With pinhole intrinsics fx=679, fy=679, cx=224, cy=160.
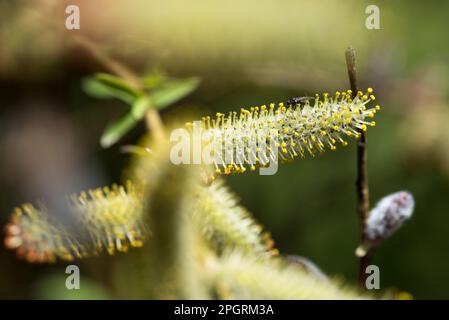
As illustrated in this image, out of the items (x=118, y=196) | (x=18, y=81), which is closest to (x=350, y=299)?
(x=118, y=196)

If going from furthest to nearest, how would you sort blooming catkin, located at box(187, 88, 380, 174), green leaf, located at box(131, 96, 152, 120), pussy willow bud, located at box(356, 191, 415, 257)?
green leaf, located at box(131, 96, 152, 120) → pussy willow bud, located at box(356, 191, 415, 257) → blooming catkin, located at box(187, 88, 380, 174)

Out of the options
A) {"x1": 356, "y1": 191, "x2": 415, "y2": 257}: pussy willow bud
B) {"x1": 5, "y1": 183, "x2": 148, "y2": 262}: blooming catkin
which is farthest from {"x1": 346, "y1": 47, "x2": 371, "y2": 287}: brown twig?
{"x1": 5, "y1": 183, "x2": 148, "y2": 262}: blooming catkin

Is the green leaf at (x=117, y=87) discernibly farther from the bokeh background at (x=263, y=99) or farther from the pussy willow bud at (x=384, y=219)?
the pussy willow bud at (x=384, y=219)

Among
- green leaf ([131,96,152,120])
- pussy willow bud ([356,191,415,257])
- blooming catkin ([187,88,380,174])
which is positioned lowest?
pussy willow bud ([356,191,415,257])

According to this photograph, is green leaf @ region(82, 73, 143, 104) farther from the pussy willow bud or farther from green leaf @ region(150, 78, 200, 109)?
the pussy willow bud

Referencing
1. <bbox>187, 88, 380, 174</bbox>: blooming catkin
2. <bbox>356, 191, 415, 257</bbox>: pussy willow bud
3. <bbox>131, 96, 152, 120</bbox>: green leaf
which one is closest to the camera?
<bbox>187, 88, 380, 174</bbox>: blooming catkin

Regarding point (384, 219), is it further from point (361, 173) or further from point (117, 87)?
point (117, 87)
